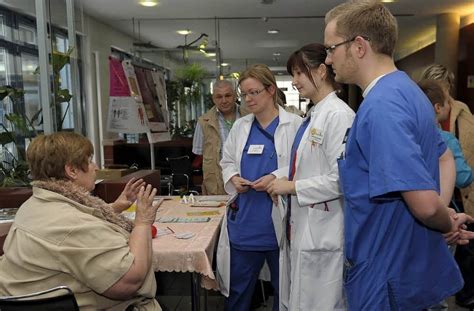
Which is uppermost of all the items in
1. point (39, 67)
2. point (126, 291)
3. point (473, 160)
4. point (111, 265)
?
point (39, 67)

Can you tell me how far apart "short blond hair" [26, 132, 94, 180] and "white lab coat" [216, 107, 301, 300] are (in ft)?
3.03

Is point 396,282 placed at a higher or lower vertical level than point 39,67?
lower

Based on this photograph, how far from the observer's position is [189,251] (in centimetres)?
182

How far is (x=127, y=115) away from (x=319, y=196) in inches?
117

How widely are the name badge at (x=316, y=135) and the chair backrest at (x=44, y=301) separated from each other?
1.02 meters

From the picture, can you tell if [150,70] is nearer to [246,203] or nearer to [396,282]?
[246,203]

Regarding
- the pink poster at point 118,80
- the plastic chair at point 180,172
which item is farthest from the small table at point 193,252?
the plastic chair at point 180,172

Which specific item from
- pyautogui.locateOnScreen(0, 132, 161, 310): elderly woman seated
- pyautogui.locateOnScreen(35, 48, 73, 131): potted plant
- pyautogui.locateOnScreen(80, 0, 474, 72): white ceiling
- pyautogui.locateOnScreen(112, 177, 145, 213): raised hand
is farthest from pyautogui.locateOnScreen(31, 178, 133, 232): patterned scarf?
pyautogui.locateOnScreen(80, 0, 474, 72): white ceiling

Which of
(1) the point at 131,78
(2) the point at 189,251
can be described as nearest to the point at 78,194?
(2) the point at 189,251

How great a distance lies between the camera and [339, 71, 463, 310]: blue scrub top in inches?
38.9

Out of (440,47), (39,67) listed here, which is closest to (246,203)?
(39,67)

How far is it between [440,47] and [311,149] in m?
6.15

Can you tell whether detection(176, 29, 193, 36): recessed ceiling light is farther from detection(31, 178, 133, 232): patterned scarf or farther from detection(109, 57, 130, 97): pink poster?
detection(31, 178, 133, 232): patterned scarf

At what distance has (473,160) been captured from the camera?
2334mm
